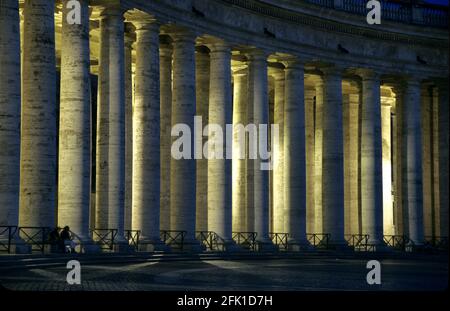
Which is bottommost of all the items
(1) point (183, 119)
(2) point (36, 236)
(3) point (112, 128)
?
(2) point (36, 236)

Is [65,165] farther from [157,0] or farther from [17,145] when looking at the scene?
[157,0]

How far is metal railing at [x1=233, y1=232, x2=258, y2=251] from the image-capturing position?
3821 inches

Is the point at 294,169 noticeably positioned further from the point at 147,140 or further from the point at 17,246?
→ the point at 17,246

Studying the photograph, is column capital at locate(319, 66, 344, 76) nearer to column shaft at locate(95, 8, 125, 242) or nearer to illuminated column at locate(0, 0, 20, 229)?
column shaft at locate(95, 8, 125, 242)

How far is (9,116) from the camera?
65812mm

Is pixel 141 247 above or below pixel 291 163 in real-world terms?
below

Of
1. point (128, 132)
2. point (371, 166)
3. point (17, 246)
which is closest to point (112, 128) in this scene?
point (128, 132)

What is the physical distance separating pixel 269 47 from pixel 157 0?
61.9 ft

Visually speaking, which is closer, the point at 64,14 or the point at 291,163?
the point at 64,14

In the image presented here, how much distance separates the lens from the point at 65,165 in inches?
2862

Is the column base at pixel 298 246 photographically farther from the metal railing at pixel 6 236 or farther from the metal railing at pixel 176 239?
the metal railing at pixel 6 236

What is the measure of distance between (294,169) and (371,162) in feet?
38.6

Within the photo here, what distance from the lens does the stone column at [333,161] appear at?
105 m

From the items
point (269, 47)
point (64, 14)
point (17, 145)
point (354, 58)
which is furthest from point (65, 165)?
point (354, 58)
